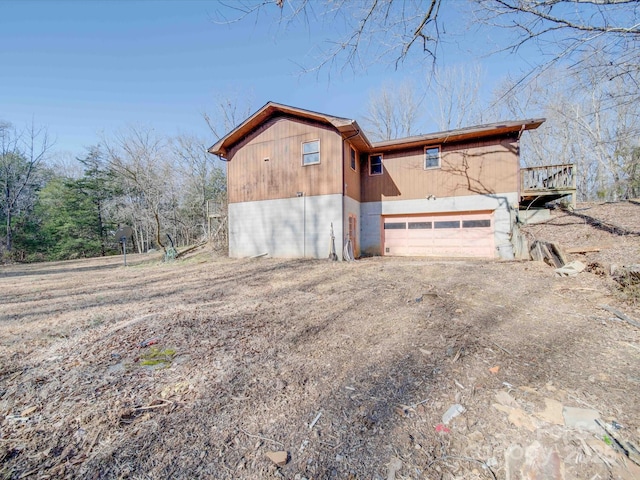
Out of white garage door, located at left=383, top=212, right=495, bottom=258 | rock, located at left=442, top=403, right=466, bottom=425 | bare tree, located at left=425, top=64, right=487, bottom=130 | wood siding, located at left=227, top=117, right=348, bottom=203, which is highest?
bare tree, located at left=425, top=64, right=487, bottom=130

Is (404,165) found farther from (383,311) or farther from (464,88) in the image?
(464,88)

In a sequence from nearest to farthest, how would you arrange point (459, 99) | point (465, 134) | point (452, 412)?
1. point (452, 412)
2. point (465, 134)
3. point (459, 99)

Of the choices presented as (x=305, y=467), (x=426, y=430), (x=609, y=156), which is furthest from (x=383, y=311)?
(x=609, y=156)

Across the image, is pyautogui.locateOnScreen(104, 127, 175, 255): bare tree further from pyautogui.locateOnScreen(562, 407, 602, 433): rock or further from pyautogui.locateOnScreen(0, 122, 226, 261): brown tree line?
pyautogui.locateOnScreen(562, 407, 602, 433): rock

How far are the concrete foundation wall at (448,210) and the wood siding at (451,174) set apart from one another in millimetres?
240

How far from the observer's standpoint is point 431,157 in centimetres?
1135

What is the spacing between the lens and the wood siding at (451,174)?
33.8 ft

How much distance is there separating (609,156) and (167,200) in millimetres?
29223

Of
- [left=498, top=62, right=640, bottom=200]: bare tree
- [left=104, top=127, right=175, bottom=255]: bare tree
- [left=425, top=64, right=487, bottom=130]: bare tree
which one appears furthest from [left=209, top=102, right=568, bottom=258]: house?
[left=425, top=64, right=487, bottom=130]: bare tree

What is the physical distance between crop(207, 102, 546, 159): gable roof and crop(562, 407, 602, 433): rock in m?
9.00

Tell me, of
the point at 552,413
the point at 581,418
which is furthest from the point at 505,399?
the point at 581,418

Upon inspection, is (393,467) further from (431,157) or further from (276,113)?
(276,113)

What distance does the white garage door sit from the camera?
10.6 meters

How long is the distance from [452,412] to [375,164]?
451 inches
